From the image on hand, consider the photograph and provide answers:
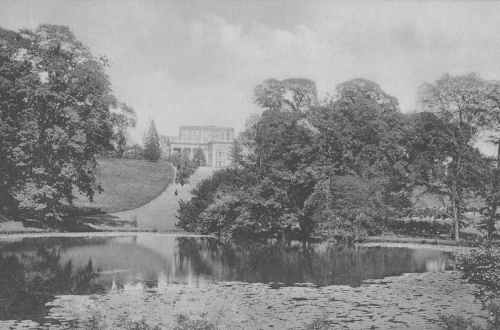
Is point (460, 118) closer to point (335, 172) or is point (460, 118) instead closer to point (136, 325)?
point (335, 172)

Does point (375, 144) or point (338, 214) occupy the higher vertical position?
point (375, 144)

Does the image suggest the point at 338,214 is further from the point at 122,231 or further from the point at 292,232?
the point at 122,231

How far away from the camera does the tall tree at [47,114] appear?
32.2 m

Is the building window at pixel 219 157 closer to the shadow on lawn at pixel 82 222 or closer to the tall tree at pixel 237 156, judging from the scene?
the shadow on lawn at pixel 82 222

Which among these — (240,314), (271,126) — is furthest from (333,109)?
(240,314)

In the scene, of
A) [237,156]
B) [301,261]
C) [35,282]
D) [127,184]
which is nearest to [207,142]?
[127,184]

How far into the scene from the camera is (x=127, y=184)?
54000 millimetres

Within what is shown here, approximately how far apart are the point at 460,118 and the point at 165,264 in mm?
22434

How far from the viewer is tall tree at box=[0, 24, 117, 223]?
32.2 meters

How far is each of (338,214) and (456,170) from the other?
1004cm

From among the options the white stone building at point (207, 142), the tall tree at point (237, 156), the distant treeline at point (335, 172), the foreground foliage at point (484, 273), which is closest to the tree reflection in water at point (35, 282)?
the foreground foliage at point (484, 273)

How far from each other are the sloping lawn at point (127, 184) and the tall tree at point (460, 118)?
82.7 feet

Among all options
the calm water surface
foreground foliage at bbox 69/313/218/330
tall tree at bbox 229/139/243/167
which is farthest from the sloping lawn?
foreground foliage at bbox 69/313/218/330

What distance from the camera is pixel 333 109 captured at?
35.5 metres
